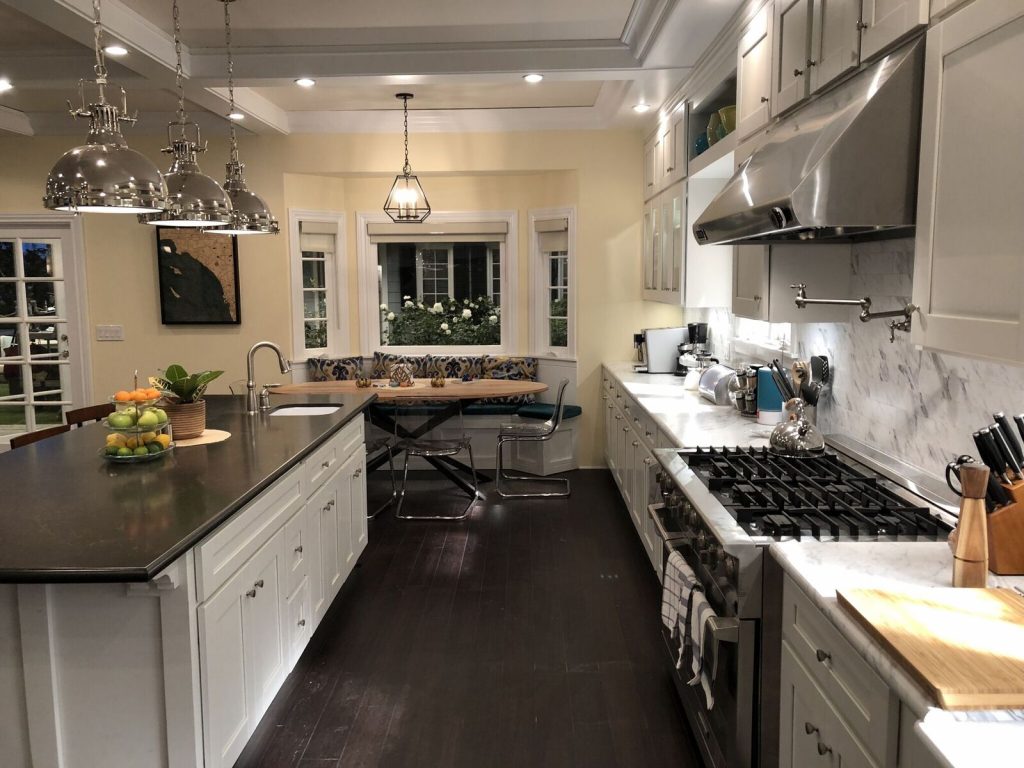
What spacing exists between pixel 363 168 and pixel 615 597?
409 centimetres

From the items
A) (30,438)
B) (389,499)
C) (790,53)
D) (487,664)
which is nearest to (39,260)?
(30,438)

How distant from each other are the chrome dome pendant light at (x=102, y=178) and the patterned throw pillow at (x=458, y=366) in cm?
437

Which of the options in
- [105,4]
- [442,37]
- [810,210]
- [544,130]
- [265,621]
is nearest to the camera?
[810,210]

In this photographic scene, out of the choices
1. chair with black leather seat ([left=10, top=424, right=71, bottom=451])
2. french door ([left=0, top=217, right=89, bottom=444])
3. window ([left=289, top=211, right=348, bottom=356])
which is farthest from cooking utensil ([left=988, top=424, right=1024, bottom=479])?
french door ([left=0, top=217, right=89, bottom=444])

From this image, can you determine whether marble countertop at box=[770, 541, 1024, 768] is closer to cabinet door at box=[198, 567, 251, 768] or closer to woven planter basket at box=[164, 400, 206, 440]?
cabinet door at box=[198, 567, 251, 768]

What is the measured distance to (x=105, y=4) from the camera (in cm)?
372

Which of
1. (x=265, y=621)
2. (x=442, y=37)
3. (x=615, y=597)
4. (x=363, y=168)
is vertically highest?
(x=442, y=37)

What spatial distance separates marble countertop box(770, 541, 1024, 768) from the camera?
111 cm

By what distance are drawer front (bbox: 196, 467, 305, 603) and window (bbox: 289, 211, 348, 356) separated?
3672 mm

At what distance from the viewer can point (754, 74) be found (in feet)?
10.4

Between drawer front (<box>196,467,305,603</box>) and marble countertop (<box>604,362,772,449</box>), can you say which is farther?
marble countertop (<box>604,362,772,449</box>)

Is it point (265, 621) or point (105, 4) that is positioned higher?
point (105, 4)

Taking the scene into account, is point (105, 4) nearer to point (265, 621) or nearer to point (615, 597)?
point (265, 621)

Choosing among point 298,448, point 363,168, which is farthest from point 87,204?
point 363,168
